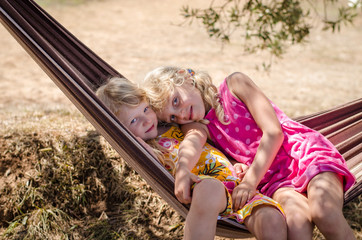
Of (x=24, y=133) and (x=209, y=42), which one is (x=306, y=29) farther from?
(x=209, y=42)

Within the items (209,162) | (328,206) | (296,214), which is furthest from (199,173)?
(328,206)

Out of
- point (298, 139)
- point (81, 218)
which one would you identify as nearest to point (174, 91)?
point (298, 139)

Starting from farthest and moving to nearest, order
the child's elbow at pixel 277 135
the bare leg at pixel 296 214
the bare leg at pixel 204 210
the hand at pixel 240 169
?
the hand at pixel 240 169 → the child's elbow at pixel 277 135 → the bare leg at pixel 296 214 → the bare leg at pixel 204 210

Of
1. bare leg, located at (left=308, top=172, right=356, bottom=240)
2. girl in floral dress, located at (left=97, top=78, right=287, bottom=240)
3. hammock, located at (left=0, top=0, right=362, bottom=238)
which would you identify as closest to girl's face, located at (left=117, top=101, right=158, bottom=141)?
girl in floral dress, located at (left=97, top=78, right=287, bottom=240)

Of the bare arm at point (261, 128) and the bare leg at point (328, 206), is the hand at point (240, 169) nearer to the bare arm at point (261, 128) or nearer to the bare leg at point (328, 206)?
the bare arm at point (261, 128)

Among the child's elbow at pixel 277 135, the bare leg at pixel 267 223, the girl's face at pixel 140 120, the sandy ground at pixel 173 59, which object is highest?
the child's elbow at pixel 277 135

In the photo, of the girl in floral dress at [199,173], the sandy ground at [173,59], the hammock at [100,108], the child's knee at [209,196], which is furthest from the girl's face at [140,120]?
the sandy ground at [173,59]

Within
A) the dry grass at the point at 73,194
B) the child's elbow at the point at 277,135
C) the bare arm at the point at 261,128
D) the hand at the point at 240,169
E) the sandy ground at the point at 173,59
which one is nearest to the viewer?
the bare arm at the point at 261,128

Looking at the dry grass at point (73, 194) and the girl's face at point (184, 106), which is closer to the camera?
the girl's face at point (184, 106)

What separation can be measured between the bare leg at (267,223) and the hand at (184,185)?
0.94ft

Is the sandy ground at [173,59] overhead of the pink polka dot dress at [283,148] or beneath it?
beneath

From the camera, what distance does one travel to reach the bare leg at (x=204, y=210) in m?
1.60

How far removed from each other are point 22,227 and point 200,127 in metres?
1.37

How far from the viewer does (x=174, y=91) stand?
218cm
